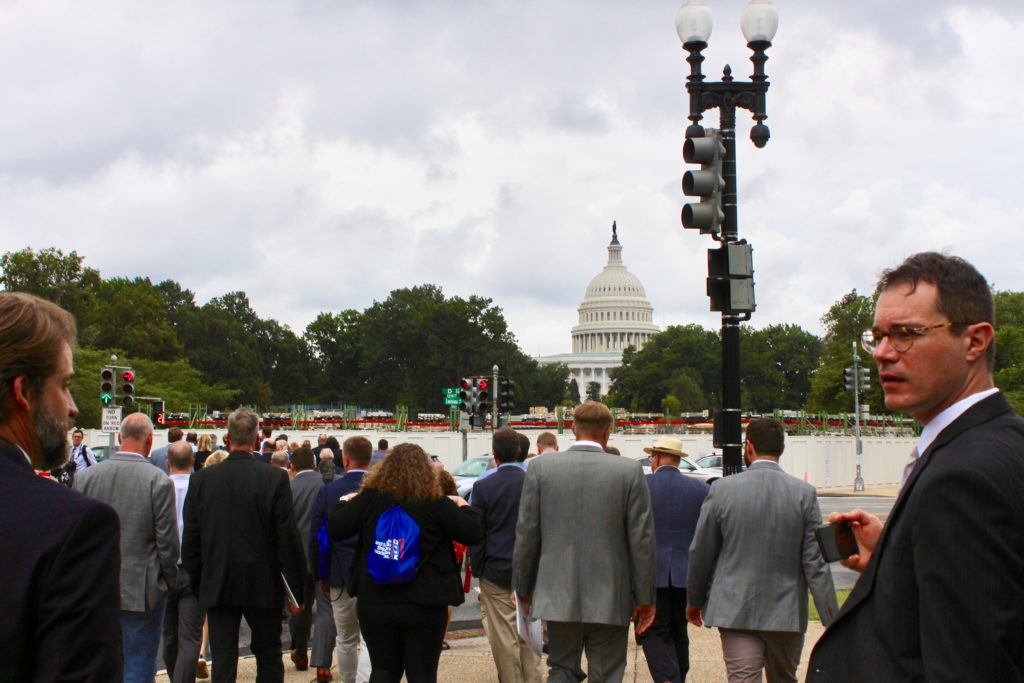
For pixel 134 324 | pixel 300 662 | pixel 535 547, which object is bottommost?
pixel 300 662

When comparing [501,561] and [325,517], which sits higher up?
[325,517]

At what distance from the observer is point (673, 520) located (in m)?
8.75

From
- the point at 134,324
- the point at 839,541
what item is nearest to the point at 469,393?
the point at 839,541

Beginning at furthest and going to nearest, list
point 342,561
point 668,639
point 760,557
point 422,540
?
1. point 342,561
2. point 668,639
3. point 760,557
4. point 422,540

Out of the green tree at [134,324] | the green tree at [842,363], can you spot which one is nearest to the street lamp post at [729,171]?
the green tree at [842,363]

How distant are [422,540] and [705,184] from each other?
448cm

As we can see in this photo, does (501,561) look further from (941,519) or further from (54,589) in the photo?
(54,589)

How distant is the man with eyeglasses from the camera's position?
2.54m

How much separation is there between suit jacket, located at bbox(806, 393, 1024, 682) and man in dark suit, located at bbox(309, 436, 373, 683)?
6.12 meters

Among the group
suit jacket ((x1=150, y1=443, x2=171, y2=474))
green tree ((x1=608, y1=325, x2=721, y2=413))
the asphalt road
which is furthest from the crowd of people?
green tree ((x1=608, y1=325, x2=721, y2=413))

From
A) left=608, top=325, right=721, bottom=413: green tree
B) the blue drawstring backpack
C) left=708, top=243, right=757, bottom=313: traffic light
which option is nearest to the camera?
the blue drawstring backpack

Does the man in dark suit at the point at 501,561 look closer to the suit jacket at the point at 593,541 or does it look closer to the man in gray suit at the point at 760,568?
the suit jacket at the point at 593,541

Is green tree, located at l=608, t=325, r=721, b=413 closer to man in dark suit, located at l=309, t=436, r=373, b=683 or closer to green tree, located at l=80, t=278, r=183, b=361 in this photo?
green tree, located at l=80, t=278, r=183, b=361

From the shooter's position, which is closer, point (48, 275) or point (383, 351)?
point (48, 275)
